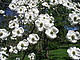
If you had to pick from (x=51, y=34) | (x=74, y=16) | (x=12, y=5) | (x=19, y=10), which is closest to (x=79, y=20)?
(x=74, y=16)

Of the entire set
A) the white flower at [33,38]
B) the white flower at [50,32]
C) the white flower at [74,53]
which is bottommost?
the white flower at [74,53]

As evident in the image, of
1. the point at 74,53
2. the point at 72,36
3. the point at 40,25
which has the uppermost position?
the point at 40,25

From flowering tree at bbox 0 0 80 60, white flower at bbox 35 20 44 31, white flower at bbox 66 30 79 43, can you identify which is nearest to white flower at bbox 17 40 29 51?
flowering tree at bbox 0 0 80 60

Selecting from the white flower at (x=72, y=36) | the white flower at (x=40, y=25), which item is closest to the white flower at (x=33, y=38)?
the white flower at (x=40, y=25)

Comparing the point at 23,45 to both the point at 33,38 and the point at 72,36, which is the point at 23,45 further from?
the point at 72,36

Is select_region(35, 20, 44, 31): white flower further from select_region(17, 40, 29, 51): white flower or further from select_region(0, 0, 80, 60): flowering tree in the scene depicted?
select_region(17, 40, 29, 51): white flower

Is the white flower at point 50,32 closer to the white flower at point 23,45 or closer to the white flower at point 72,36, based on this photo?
the white flower at point 72,36

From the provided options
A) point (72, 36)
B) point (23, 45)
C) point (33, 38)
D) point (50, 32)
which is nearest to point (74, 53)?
point (72, 36)

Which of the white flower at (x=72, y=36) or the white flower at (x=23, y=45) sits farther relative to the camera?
A: the white flower at (x=23, y=45)

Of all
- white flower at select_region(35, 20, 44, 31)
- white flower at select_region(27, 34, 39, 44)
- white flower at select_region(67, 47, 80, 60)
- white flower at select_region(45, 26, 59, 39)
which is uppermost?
white flower at select_region(35, 20, 44, 31)

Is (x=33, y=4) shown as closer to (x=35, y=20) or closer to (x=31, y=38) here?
(x=35, y=20)

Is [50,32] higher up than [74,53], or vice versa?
[50,32]

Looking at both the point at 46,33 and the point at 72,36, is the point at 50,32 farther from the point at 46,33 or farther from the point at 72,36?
the point at 72,36

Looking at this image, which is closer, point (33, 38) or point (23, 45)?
point (33, 38)
